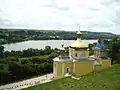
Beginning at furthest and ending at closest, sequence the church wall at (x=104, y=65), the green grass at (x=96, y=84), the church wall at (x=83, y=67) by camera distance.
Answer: the church wall at (x=104, y=65)
the church wall at (x=83, y=67)
the green grass at (x=96, y=84)

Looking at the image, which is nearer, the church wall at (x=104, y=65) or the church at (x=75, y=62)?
the church at (x=75, y=62)

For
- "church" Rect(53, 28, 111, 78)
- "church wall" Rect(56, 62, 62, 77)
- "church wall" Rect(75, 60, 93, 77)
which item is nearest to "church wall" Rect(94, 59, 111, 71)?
"church" Rect(53, 28, 111, 78)

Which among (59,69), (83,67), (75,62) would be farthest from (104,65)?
(59,69)

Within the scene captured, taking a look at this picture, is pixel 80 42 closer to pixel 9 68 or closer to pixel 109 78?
pixel 109 78

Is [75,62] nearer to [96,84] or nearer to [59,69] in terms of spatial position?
[59,69]

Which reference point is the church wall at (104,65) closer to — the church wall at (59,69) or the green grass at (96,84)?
the church wall at (59,69)

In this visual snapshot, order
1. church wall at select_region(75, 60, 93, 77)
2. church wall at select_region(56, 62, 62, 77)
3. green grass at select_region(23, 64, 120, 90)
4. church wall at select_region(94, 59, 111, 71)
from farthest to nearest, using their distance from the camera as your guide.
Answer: church wall at select_region(94, 59, 111, 71) < church wall at select_region(75, 60, 93, 77) < church wall at select_region(56, 62, 62, 77) < green grass at select_region(23, 64, 120, 90)

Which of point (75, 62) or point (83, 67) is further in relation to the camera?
point (83, 67)

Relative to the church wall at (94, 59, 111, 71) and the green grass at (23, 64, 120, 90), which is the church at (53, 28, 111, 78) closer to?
the church wall at (94, 59, 111, 71)

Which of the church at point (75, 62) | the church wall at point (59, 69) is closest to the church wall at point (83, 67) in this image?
the church at point (75, 62)
